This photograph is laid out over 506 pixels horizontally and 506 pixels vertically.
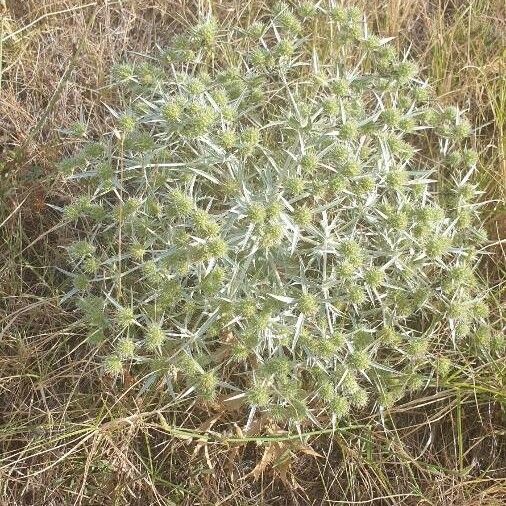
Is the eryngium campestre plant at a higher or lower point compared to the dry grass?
higher

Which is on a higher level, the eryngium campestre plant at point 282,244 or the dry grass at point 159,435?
the eryngium campestre plant at point 282,244

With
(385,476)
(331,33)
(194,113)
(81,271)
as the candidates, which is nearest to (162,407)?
(81,271)

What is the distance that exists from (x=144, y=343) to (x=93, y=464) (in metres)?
0.53

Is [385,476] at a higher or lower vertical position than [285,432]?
lower

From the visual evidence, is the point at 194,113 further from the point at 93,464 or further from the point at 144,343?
the point at 93,464

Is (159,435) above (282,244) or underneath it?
underneath

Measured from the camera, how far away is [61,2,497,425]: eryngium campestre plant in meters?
1.98

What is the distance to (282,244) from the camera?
2.09 meters

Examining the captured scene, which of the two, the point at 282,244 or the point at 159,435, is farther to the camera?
the point at 159,435

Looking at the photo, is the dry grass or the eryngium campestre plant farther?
the dry grass

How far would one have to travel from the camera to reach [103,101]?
2.77m

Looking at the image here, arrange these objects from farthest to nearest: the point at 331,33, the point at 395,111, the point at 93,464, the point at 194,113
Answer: the point at 331,33
the point at 93,464
the point at 395,111
the point at 194,113

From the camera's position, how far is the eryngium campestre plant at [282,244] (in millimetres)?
1978

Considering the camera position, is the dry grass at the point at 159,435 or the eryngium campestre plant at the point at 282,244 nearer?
the eryngium campestre plant at the point at 282,244
